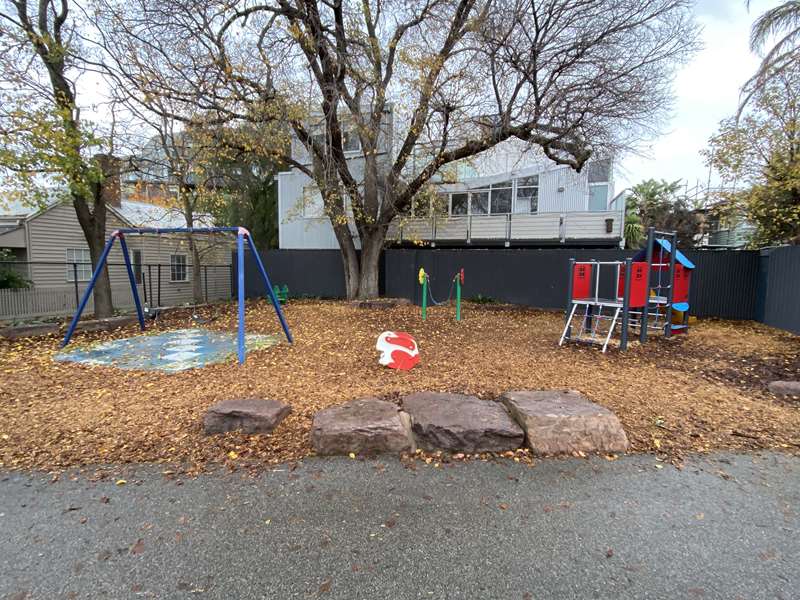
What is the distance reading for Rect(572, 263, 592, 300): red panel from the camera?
25.1 ft

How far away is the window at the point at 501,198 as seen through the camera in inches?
635

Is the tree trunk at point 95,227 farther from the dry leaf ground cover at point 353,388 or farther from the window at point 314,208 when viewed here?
the window at point 314,208

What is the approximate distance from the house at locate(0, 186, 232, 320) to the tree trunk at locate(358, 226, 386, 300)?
5771 mm

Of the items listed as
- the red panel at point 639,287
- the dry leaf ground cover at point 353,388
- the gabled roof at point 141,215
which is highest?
the gabled roof at point 141,215

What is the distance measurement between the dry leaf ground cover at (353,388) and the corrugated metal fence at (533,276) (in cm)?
180

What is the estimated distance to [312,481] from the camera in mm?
2926

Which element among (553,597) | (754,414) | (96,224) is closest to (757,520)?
(553,597)

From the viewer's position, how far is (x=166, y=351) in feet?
22.6

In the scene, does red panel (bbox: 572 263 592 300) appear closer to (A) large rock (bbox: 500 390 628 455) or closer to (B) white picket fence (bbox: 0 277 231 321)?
(A) large rock (bbox: 500 390 628 455)

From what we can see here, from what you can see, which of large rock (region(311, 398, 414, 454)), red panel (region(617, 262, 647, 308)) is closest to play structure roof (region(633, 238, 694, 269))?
red panel (region(617, 262, 647, 308))

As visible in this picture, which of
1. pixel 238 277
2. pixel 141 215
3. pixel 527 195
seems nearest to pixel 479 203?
pixel 527 195

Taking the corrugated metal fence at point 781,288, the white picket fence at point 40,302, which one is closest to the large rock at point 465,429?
the corrugated metal fence at point 781,288

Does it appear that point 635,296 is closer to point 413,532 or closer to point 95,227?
point 413,532

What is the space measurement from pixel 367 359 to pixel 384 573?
13.3 ft
